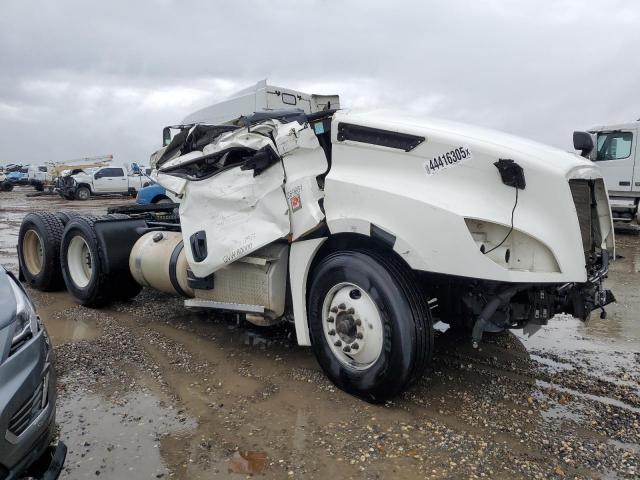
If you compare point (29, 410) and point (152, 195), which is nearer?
point (29, 410)

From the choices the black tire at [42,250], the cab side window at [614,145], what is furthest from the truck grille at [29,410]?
the cab side window at [614,145]

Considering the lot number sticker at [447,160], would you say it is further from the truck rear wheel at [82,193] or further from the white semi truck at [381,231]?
the truck rear wheel at [82,193]

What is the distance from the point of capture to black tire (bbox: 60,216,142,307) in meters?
6.02

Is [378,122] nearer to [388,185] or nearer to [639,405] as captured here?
[388,185]

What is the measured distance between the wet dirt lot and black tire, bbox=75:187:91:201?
27306mm

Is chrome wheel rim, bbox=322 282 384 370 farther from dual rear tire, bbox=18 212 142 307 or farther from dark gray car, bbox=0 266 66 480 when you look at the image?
dual rear tire, bbox=18 212 142 307

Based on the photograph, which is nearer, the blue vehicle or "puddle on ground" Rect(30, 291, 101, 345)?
"puddle on ground" Rect(30, 291, 101, 345)

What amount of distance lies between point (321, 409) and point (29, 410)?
195 cm

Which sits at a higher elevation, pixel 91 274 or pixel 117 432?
pixel 91 274

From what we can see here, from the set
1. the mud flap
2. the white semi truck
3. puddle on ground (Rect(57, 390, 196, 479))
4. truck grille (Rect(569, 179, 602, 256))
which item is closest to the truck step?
the white semi truck

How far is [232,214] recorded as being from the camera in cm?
445

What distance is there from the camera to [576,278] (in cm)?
315

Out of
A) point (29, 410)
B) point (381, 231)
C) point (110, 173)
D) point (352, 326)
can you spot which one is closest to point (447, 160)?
point (381, 231)

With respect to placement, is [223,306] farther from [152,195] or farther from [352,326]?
[152,195]
